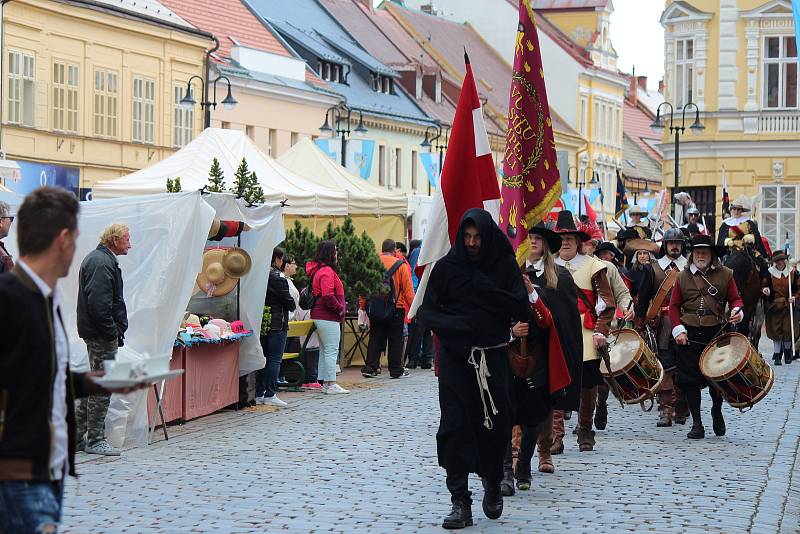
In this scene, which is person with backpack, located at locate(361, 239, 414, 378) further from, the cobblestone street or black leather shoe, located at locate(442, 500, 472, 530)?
black leather shoe, located at locate(442, 500, 472, 530)

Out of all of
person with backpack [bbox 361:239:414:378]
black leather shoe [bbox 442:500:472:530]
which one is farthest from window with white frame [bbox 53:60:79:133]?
black leather shoe [bbox 442:500:472:530]

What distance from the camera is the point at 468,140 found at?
441 inches

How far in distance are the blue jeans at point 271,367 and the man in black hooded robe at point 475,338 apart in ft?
26.1

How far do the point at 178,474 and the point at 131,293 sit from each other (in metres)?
2.70

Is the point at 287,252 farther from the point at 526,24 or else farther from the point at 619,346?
the point at 526,24

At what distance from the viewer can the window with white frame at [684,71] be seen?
47344mm

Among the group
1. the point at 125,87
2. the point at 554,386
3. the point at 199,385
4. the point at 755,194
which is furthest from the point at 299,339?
the point at 755,194

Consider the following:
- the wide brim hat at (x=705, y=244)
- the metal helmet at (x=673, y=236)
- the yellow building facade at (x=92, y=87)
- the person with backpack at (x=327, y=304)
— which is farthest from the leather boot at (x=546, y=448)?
the yellow building facade at (x=92, y=87)

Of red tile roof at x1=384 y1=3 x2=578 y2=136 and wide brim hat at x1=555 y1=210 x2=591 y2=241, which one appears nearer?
wide brim hat at x1=555 y1=210 x2=591 y2=241

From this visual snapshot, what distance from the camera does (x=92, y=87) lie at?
38.7 m

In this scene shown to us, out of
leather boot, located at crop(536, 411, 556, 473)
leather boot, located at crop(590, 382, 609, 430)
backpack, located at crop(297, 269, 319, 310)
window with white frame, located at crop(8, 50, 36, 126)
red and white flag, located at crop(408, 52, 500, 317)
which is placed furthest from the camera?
window with white frame, located at crop(8, 50, 36, 126)

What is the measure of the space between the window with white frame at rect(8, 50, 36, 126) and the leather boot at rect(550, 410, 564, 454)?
24247mm

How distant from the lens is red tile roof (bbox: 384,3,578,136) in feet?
231

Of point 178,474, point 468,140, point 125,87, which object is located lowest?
point 178,474
